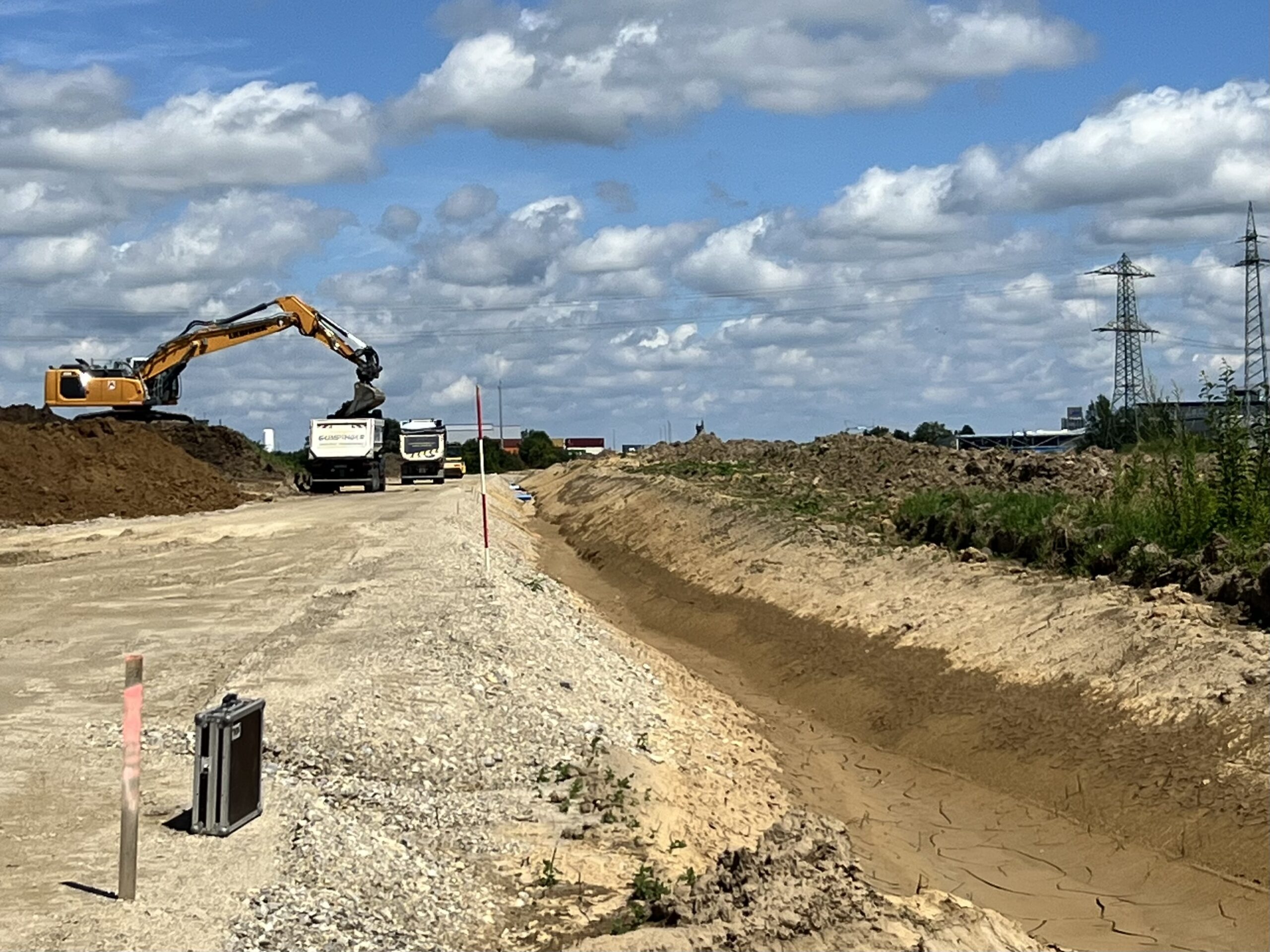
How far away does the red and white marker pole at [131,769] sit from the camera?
25.1 ft

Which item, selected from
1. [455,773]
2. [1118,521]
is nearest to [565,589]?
[1118,521]

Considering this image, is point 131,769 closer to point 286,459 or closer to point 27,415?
point 27,415

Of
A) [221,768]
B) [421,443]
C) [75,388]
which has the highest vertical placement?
[75,388]

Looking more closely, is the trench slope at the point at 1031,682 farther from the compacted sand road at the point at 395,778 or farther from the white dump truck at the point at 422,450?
the white dump truck at the point at 422,450

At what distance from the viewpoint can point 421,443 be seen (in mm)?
65188

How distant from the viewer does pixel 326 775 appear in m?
11.1

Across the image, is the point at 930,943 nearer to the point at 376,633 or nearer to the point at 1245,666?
the point at 1245,666

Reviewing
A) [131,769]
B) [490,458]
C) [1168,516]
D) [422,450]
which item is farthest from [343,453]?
[131,769]

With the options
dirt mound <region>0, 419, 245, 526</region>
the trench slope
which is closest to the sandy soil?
the trench slope

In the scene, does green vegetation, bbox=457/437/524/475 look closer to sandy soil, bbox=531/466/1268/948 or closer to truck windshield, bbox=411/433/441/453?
truck windshield, bbox=411/433/441/453

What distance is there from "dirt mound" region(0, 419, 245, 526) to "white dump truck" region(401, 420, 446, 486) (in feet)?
54.6

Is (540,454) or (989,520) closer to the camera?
(989,520)

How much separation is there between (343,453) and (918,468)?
78.4 ft

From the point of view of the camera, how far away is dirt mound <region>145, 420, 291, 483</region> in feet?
→ 186
